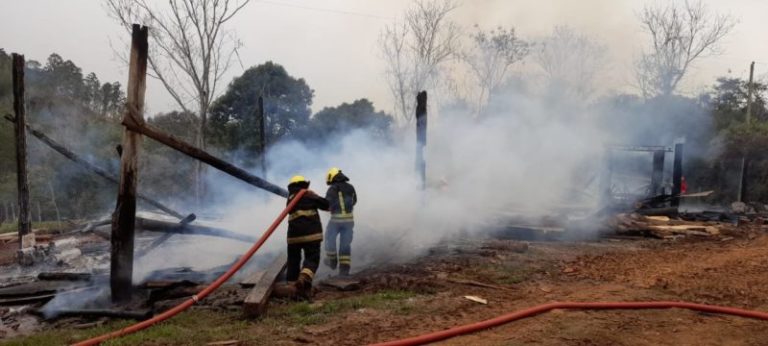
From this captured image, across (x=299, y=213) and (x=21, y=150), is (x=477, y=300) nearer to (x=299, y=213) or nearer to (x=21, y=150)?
(x=299, y=213)

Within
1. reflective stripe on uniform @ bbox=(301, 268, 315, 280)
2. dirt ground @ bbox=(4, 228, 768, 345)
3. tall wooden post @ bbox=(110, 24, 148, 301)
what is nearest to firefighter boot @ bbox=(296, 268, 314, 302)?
reflective stripe on uniform @ bbox=(301, 268, 315, 280)

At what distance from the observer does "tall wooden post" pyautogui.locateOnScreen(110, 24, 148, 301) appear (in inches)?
259

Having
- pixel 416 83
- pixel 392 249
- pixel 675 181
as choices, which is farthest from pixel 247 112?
pixel 675 181

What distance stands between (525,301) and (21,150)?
10.5 metres

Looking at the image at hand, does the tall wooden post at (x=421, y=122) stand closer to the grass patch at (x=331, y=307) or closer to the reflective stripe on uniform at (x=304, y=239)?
the reflective stripe on uniform at (x=304, y=239)

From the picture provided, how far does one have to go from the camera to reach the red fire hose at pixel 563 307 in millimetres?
5035

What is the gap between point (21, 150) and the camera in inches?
430

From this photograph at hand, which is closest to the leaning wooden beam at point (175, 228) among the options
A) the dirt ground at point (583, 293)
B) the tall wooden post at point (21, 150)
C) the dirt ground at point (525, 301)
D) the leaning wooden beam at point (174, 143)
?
the leaning wooden beam at point (174, 143)

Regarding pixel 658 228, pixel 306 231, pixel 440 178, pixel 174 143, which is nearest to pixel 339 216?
pixel 306 231

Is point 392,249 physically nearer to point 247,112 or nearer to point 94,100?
point 247,112

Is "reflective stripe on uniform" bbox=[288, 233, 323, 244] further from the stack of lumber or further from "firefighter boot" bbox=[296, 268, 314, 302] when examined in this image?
the stack of lumber

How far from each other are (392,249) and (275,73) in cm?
1833

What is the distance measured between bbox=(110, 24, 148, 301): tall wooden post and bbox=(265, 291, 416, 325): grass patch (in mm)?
2150

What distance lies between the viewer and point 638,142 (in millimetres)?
24703
